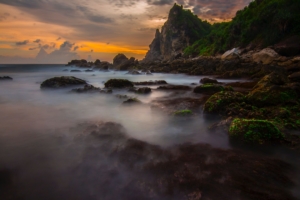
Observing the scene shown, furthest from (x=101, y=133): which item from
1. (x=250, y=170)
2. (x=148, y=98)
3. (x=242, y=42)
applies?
(x=242, y=42)

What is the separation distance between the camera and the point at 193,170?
11.6ft

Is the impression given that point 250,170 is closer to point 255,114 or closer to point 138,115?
point 255,114

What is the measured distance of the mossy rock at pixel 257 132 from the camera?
14.6 ft

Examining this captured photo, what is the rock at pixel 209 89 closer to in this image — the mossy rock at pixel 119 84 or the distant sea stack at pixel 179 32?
the mossy rock at pixel 119 84

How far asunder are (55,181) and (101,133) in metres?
2.30

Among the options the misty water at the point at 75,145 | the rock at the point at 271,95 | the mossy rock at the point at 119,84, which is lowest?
the misty water at the point at 75,145

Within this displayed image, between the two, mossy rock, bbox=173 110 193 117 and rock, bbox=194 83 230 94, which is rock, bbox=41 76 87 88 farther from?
mossy rock, bbox=173 110 193 117

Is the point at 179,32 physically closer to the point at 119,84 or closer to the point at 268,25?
the point at 268,25

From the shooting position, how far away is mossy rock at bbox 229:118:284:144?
4.45 meters

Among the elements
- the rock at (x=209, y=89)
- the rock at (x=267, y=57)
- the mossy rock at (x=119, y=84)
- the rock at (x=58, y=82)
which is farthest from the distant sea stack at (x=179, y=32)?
the rock at (x=209, y=89)

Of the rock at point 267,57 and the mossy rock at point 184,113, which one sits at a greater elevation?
the rock at point 267,57

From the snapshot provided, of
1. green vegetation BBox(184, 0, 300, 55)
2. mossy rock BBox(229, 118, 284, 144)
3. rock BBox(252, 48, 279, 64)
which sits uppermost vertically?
green vegetation BBox(184, 0, 300, 55)

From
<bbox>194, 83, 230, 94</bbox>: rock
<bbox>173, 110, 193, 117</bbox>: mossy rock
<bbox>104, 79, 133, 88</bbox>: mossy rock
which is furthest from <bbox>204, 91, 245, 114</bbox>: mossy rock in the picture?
<bbox>104, 79, 133, 88</bbox>: mossy rock

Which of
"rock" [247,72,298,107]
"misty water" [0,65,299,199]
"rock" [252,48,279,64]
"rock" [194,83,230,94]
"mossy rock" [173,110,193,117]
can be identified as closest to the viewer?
"misty water" [0,65,299,199]
